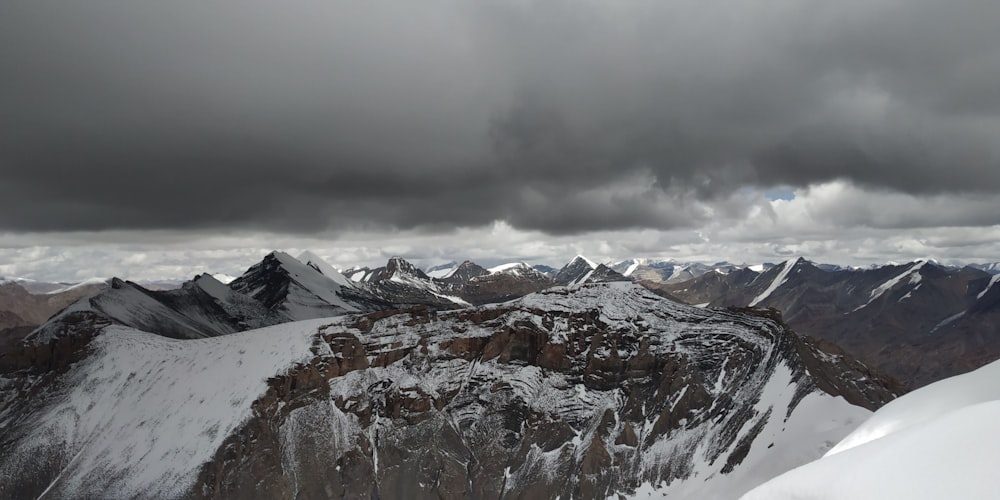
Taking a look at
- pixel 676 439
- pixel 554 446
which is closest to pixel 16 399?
pixel 554 446

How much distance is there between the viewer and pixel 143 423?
591 feet

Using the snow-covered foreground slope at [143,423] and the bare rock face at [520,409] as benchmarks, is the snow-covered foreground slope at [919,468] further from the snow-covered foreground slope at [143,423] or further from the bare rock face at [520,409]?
the snow-covered foreground slope at [143,423]

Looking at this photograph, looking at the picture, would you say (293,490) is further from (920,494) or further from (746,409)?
(920,494)

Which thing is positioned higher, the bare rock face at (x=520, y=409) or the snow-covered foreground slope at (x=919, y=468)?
the snow-covered foreground slope at (x=919, y=468)

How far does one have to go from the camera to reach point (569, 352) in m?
192

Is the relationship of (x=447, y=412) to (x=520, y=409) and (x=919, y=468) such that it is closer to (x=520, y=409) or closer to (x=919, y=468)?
(x=520, y=409)

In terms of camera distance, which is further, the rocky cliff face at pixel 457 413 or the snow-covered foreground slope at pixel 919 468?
the rocky cliff face at pixel 457 413

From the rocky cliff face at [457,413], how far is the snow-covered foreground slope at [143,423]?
56 cm

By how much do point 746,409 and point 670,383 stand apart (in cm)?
2544

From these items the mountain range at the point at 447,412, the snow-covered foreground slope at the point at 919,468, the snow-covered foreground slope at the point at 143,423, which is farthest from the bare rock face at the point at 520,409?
the snow-covered foreground slope at the point at 919,468

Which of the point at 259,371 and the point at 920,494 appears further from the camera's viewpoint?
the point at 259,371

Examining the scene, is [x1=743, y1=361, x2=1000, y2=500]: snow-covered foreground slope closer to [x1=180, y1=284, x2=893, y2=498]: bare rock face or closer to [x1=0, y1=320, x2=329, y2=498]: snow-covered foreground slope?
[x1=180, y1=284, x2=893, y2=498]: bare rock face

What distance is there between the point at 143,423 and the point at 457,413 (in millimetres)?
97035

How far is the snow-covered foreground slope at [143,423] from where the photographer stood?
16400 centimetres
